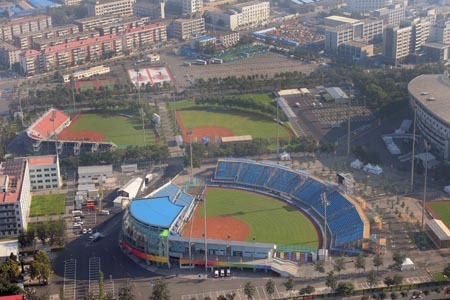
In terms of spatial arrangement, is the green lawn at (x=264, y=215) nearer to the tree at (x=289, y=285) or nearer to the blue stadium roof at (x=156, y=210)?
the blue stadium roof at (x=156, y=210)

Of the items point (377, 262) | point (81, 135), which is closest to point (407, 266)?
point (377, 262)

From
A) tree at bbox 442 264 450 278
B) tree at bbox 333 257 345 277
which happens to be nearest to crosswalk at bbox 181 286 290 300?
tree at bbox 333 257 345 277

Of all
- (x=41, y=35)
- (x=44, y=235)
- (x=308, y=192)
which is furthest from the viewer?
(x=41, y=35)

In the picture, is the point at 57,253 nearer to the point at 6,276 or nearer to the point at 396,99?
the point at 6,276

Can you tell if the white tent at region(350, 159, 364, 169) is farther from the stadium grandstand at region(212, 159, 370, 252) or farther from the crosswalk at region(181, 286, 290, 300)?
the crosswalk at region(181, 286, 290, 300)

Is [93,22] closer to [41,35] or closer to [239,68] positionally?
[41,35]

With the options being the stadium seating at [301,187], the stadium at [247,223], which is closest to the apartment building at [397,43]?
the stadium seating at [301,187]

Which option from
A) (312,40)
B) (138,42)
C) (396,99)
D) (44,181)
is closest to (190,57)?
(138,42)
